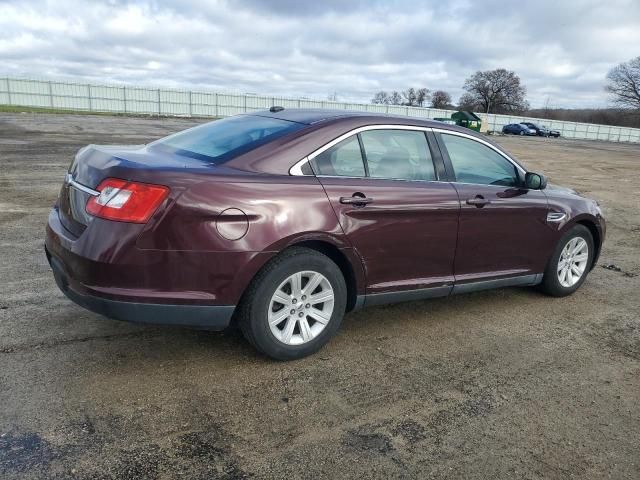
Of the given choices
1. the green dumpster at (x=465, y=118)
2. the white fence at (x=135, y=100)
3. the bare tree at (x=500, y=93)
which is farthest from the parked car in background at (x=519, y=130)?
the bare tree at (x=500, y=93)

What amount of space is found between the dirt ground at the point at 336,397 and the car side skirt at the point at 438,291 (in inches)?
10.8

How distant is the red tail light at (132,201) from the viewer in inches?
120

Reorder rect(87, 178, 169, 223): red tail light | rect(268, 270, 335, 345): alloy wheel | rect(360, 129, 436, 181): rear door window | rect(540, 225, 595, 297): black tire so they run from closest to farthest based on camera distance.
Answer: rect(87, 178, 169, 223): red tail light, rect(268, 270, 335, 345): alloy wheel, rect(360, 129, 436, 181): rear door window, rect(540, 225, 595, 297): black tire

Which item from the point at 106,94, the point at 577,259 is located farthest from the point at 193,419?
the point at 106,94

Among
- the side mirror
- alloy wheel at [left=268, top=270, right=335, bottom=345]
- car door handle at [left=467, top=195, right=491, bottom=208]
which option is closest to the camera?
alloy wheel at [left=268, top=270, right=335, bottom=345]

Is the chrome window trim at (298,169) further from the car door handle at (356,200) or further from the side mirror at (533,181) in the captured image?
the side mirror at (533,181)

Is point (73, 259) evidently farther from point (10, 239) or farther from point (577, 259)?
point (577, 259)

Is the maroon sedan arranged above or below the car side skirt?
above

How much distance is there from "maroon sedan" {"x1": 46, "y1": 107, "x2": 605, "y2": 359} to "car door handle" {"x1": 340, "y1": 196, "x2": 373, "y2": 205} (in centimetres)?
1

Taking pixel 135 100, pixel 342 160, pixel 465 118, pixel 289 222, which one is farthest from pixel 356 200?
pixel 135 100

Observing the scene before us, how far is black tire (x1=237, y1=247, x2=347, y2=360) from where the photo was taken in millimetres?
3361

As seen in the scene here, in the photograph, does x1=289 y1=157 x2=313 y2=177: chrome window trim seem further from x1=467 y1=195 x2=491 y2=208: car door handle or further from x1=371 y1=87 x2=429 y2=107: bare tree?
x1=371 y1=87 x2=429 y2=107: bare tree

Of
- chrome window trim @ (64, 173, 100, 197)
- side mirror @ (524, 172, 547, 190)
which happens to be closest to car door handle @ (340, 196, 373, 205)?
chrome window trim @ (64, 173, 100, 197)

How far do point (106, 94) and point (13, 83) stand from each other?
25.6 ft
